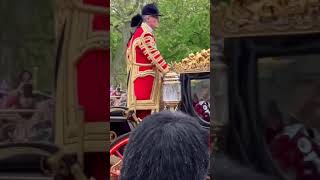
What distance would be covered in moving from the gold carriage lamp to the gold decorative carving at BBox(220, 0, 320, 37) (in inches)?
161

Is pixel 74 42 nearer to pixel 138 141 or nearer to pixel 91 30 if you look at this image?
pixel 91 30

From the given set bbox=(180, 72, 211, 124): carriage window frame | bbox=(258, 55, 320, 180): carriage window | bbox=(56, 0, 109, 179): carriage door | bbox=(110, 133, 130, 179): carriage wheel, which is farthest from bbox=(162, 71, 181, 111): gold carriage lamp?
bbox=(258, 55, 320, 180): carriage window

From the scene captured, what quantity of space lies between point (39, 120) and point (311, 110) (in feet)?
3.19

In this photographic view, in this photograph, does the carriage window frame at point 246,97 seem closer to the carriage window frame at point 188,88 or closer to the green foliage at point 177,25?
the carriage window frame at point 188,88

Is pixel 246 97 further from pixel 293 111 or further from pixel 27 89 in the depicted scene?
pixel 27 89

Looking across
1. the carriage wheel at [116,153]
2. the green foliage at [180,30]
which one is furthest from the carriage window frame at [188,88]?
the green foliage at [180,30]

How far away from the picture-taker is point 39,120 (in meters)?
2.38

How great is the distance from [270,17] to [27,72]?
2.94 ft

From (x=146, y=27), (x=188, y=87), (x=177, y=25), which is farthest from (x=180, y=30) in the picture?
(x=146, y=27)

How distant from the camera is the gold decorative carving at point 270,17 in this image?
2.25 meters

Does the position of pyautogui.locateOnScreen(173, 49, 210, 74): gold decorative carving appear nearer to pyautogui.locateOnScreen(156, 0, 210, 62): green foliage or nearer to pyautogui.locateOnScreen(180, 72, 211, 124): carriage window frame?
pyautogui.locateOnScreen(180, 72, 211, 124): carriage window frame

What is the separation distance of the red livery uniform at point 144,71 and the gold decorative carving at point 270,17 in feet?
11.9

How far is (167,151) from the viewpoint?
8.86 ft

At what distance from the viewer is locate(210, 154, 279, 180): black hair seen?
7.66 ft
